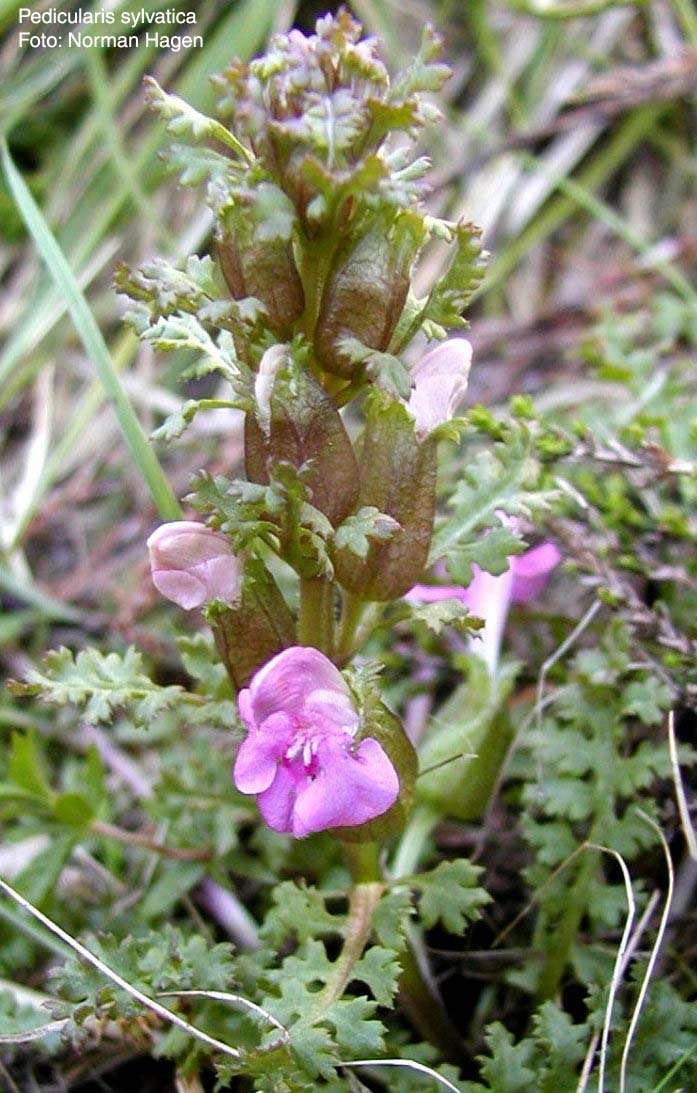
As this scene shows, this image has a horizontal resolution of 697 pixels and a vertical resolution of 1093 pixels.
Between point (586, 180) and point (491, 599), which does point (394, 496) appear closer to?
point (491, 599)

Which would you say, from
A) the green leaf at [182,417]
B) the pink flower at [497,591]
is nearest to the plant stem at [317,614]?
the green leaf at [182,417]

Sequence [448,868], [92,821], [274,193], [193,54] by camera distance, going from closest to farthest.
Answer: [274,193]
[448,868]
[92,821]
[193,54]

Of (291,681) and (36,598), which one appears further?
(36,598)

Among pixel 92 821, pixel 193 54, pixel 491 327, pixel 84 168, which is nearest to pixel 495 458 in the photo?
pixel 92 821

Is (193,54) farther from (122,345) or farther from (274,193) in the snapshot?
(274,193)

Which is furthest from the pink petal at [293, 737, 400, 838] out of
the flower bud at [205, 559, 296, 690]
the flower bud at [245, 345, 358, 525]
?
the flower bud at [245, 345, 358, 525]

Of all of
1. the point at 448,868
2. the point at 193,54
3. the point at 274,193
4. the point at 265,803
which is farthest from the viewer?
the point at 193,54

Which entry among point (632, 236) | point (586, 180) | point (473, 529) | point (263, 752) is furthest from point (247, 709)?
point (586, 180)
